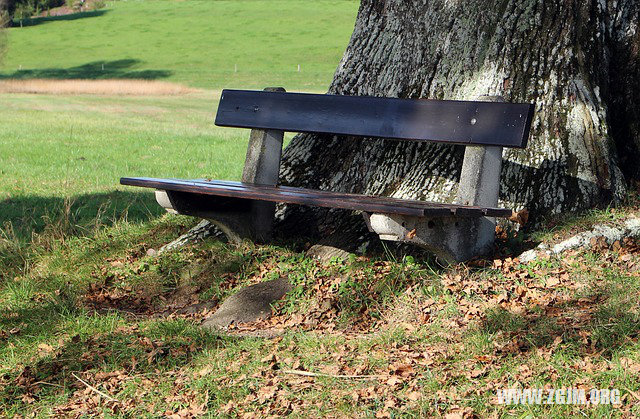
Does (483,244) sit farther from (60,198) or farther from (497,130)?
(60,198)

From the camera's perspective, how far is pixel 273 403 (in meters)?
3.77

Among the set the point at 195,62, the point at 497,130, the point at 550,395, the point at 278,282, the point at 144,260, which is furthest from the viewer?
the point at 195,62

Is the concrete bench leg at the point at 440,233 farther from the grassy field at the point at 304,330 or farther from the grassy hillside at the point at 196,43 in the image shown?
the grassy hillside at the point at 196,43

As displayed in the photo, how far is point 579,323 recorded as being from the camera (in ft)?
13.1

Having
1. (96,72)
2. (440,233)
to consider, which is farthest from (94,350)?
(96,72)

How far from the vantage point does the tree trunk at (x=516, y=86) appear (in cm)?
521

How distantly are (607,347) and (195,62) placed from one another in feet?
186

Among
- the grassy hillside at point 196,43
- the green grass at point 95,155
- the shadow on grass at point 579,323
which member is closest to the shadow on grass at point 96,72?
the grassy hillside at point 196,43

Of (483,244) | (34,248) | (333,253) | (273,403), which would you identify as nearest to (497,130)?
(483,244)

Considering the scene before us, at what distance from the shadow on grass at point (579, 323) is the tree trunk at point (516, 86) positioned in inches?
41.8

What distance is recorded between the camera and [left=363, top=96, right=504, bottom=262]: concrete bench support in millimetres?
4617

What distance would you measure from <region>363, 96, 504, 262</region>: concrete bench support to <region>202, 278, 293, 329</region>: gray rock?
983mm

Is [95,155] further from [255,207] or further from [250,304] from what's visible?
[250,304]

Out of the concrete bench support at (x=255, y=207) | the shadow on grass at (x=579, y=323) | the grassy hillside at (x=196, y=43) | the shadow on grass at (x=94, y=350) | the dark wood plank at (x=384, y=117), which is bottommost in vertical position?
the shadow on grass at (x=94, y=350)
